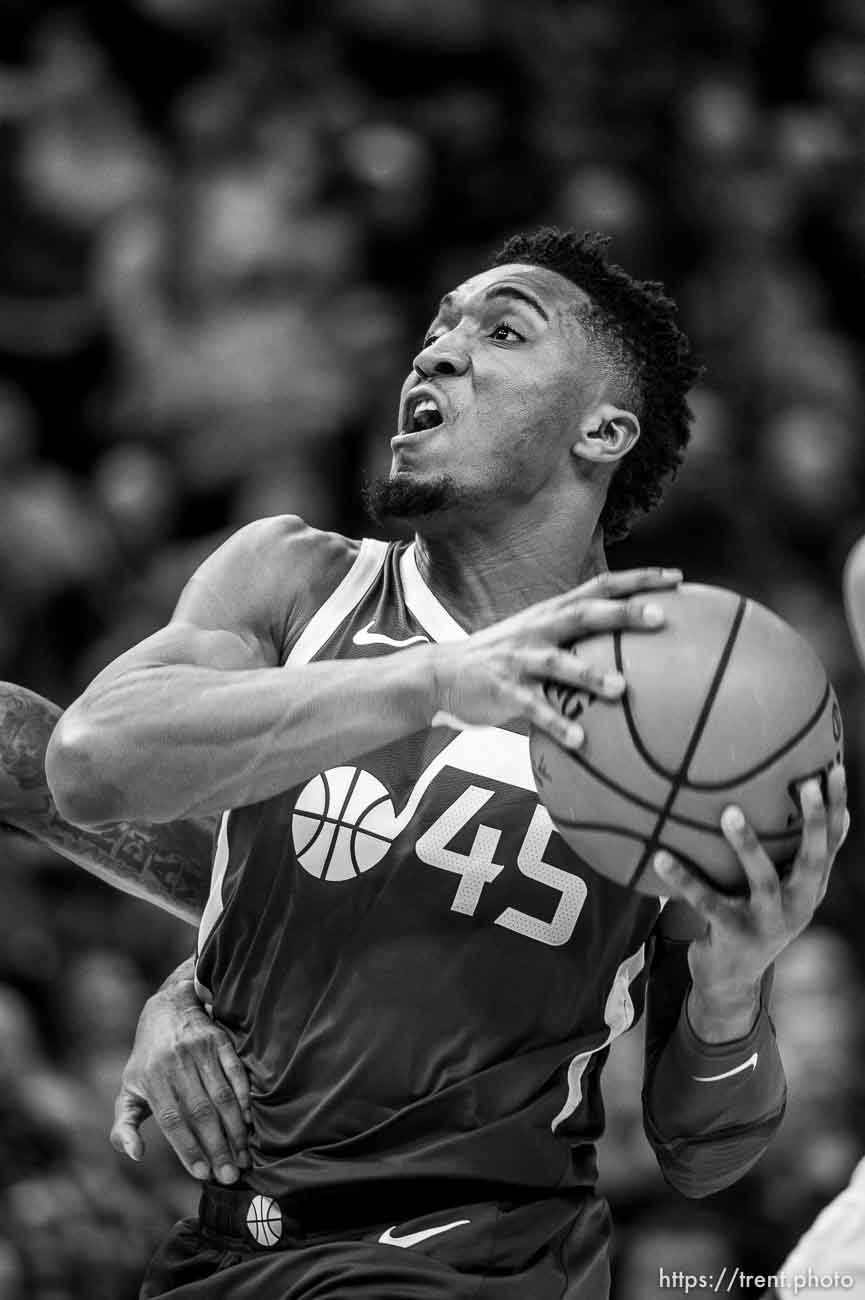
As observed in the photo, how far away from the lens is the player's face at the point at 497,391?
3186 millimetres

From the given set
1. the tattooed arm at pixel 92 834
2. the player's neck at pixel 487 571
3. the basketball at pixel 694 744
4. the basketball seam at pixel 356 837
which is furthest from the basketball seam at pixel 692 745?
the tattooed arm at pixel 92 834

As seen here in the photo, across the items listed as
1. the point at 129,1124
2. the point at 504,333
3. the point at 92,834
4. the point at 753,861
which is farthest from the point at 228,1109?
the point at 504,333

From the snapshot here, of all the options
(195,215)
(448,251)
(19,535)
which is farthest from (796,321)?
(19,535)

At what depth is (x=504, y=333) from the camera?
11.0 ft

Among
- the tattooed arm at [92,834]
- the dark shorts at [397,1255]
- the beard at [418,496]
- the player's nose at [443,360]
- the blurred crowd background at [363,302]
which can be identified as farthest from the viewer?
the blurred crowd background at [363,302]

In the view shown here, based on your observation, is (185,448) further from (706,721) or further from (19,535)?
(706,721)

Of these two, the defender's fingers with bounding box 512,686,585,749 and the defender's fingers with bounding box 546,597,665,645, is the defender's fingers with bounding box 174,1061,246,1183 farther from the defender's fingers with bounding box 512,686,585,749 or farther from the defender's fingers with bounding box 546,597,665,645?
the defender's fingers with bounding box 546,597,665,645

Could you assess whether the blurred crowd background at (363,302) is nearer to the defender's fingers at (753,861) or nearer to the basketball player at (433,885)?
the basketball player at (433,885)

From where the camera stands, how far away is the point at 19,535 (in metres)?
6.45

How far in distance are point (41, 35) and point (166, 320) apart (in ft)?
4.99

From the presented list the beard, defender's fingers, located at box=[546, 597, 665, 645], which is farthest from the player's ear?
defender's fingers, located at box=[546, 597, 665, 645]

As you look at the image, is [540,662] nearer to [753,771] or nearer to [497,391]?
[753,771]

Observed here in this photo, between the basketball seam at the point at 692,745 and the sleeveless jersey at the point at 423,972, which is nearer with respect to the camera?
the basketball seam at the point at 692,745

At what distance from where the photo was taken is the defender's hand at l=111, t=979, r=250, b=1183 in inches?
114
